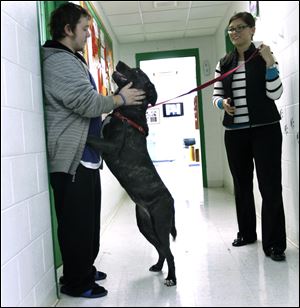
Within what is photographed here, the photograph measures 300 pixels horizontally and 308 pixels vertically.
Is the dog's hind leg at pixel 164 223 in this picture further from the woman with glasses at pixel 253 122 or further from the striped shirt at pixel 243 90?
the striped shirt at pixel 243 90

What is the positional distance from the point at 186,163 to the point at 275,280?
0.45 m

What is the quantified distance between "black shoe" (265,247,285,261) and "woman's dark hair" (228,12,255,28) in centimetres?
70

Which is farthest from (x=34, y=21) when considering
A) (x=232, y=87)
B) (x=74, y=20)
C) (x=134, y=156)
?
(x=232, y=87)

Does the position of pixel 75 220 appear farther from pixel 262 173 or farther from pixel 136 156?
pixel 262 173

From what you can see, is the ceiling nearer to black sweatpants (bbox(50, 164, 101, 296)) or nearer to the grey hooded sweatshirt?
the grey hooded sweatshirt

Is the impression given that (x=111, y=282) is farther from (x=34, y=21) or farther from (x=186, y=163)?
(x=34, y=21)

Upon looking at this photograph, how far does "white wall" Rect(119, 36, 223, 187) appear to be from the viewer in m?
1.08

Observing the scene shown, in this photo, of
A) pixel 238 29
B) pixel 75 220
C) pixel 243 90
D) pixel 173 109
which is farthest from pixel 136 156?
pixel 238 29

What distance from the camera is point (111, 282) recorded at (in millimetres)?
1095

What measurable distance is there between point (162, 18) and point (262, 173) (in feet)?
2.05

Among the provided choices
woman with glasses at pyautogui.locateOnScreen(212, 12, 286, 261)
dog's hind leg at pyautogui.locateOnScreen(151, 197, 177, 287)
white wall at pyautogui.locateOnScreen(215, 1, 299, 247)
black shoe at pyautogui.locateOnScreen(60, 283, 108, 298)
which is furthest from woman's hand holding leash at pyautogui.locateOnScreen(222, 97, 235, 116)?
black shoe at pyautogui.locateOnScreen(60, 283, 108, 298)

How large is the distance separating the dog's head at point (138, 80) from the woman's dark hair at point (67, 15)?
0.65 feet

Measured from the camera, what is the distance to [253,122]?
98 cm

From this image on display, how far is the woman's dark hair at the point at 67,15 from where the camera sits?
42.3 inches
